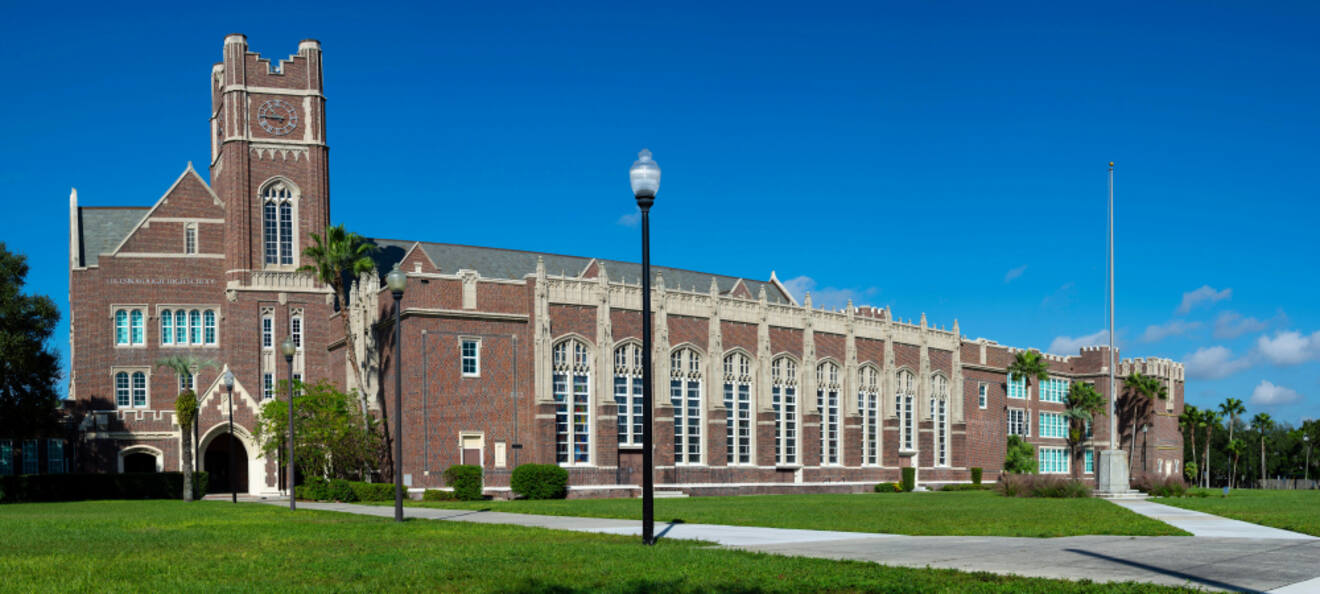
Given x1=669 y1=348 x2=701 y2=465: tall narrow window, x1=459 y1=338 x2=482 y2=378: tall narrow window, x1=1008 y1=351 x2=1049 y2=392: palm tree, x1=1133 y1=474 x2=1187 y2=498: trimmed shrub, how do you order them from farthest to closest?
x1=1008 y1=351 x2=1049 y2=392: palm tree, x1=669 y1=348 x2=701 y2=465: tall narrow window, x1=459 y1=338 x2=482 y2=378: tall narrow window, x1=1133 y1=474 x2=1187 y2=498: trimmed shrub

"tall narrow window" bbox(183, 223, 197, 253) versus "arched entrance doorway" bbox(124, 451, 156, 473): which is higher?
"tall narrow window" bbox(183, 223, 197, 253)

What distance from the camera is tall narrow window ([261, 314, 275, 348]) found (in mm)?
59781

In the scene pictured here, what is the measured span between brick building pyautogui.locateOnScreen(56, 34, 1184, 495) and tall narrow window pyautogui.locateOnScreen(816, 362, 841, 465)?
0.40ft

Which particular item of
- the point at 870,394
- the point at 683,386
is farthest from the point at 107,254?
the point at 870,394

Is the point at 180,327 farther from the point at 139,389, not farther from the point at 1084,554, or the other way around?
the point at 1084,554

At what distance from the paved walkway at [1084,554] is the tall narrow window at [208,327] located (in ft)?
147

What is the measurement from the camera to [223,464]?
209 ft

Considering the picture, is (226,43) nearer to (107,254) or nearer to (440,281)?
(107,254)

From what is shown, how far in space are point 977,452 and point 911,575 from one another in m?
65.3

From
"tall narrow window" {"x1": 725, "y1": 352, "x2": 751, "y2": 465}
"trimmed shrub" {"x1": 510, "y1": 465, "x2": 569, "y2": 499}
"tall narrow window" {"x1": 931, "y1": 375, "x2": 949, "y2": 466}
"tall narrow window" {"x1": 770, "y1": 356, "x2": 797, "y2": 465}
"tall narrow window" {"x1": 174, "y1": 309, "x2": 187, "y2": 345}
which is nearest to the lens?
"trimmed shrub" {"x1": 510, "y1": 465, "x2": 569, "y2": 499}

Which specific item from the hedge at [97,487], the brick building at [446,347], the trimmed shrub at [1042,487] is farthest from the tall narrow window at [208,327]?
the trimmed shrub at [1042,487]

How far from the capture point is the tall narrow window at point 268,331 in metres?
59.8

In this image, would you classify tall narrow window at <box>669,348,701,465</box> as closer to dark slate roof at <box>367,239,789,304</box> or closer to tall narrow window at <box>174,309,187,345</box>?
dark slate roof at <box>367,239,789,304</box>

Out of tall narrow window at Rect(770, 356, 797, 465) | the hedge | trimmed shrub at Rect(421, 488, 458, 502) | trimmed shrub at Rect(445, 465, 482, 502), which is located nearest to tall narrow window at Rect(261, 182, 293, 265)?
the hedge
